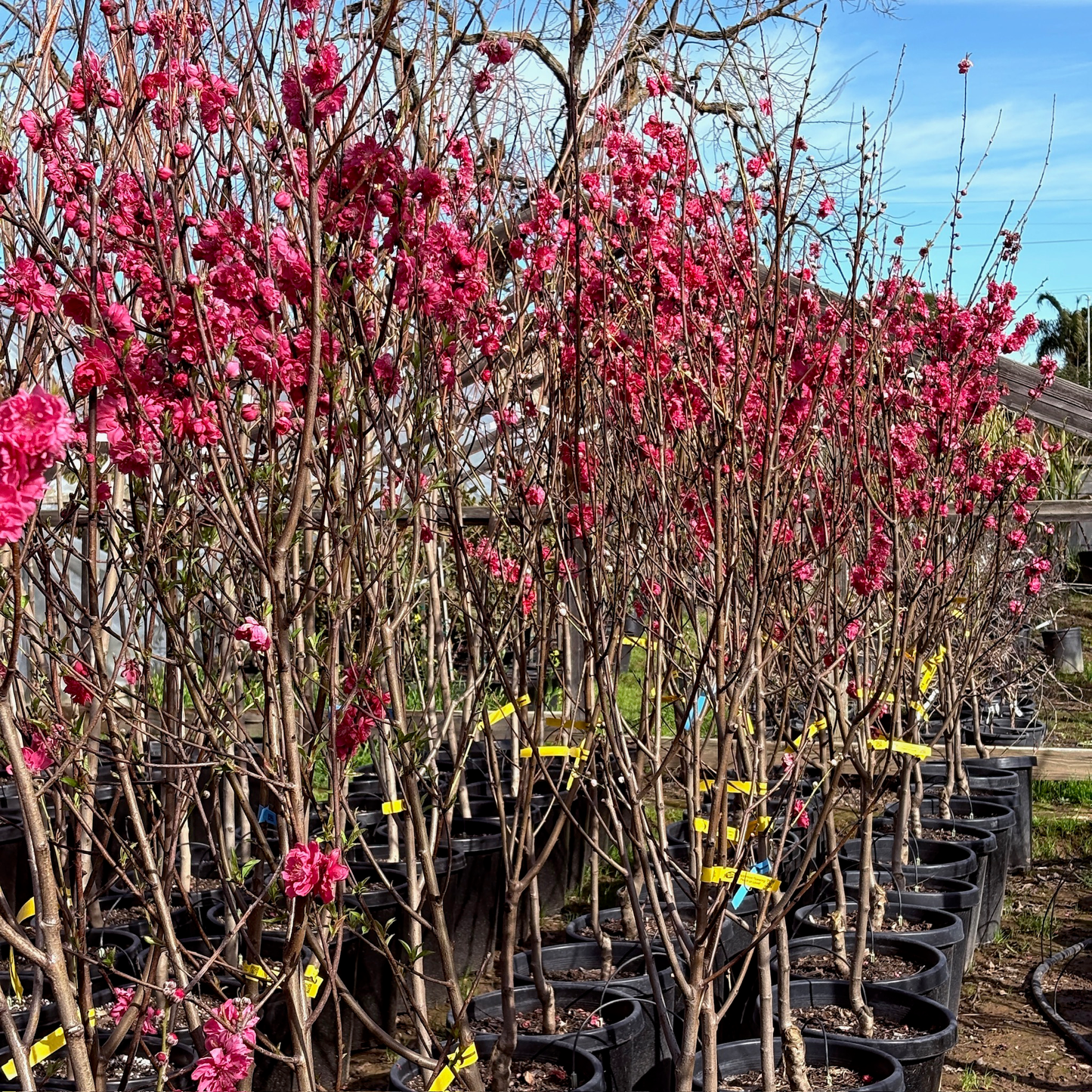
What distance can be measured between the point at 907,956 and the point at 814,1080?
932 mm

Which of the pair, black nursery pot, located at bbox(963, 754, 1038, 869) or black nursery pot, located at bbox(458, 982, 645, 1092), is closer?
black nursery pot, located at bbox(458, 982, 645, 1092)

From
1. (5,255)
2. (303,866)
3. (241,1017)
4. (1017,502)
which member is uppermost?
(5,255)

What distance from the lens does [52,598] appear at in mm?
2332

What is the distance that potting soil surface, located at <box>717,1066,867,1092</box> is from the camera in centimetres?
316

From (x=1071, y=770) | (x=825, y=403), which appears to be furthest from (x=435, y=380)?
(x=1071, y=770)

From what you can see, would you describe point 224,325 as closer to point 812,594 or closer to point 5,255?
point 5,255

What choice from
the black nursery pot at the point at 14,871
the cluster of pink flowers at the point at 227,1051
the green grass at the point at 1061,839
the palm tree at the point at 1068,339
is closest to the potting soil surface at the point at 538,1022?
the cluster of pink flowers at the point at 227,1051

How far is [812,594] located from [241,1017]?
195 cm

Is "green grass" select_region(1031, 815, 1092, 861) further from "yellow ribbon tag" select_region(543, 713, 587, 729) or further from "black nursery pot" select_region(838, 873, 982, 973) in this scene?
"yellow ribbon tag" select_region(543, 713, 587, 729)

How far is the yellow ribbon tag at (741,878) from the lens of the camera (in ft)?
8.12

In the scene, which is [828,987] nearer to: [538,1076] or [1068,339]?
[538,1076]

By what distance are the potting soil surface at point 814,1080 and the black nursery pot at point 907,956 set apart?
43cm

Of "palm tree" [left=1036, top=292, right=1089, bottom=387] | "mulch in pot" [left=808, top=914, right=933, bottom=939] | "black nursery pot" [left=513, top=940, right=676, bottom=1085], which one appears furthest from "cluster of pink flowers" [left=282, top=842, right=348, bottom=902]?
"palm tree" [left=1036, top=292, right=1089, bottom=387]

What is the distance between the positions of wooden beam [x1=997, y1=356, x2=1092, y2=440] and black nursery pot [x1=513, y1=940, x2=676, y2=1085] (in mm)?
3470
